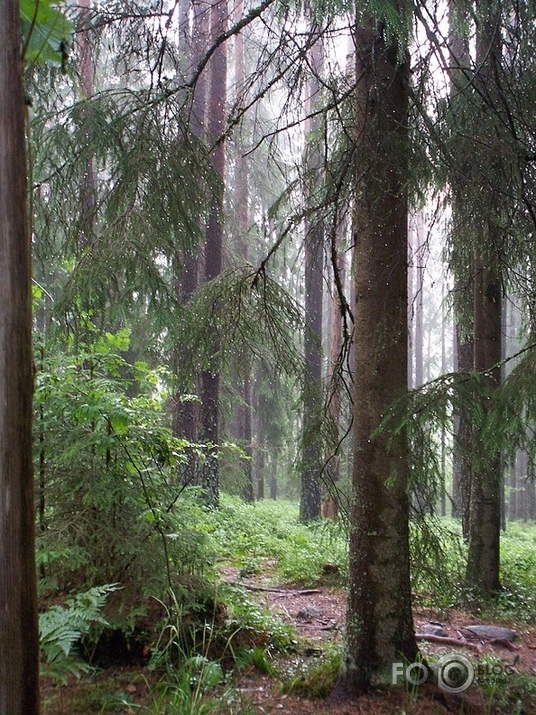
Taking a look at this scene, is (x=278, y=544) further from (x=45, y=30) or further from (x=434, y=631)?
(x=45, y=30)

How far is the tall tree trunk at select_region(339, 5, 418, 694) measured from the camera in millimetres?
3736

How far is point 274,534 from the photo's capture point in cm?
1041

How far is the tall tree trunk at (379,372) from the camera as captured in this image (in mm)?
3736

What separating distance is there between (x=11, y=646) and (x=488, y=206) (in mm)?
3818

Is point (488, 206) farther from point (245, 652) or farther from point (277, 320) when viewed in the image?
point (245, 652)

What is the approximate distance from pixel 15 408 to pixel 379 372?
264 cm

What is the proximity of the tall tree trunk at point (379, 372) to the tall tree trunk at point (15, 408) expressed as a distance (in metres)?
2.36

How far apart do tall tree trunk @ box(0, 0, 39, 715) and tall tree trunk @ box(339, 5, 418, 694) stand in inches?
93.0

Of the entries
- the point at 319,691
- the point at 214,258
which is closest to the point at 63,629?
the point at 319,691

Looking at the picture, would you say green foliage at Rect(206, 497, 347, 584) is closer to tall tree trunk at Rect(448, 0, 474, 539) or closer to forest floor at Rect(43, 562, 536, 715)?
forest floor at Rect(43, 562, 536, 715)

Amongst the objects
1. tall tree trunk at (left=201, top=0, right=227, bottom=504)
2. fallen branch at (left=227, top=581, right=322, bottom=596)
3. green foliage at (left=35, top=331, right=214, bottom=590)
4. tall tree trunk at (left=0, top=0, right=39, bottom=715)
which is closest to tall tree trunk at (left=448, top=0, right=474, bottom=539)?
fallen branch at (left=227, top=581, right=322, bottom=596)

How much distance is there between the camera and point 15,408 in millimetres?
1802

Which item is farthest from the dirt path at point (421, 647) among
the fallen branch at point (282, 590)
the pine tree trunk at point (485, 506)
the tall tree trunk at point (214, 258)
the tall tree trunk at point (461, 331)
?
the tall tree trunk at point (214, 258)

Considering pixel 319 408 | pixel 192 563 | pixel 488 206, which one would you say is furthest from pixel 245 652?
pixel 488 206
